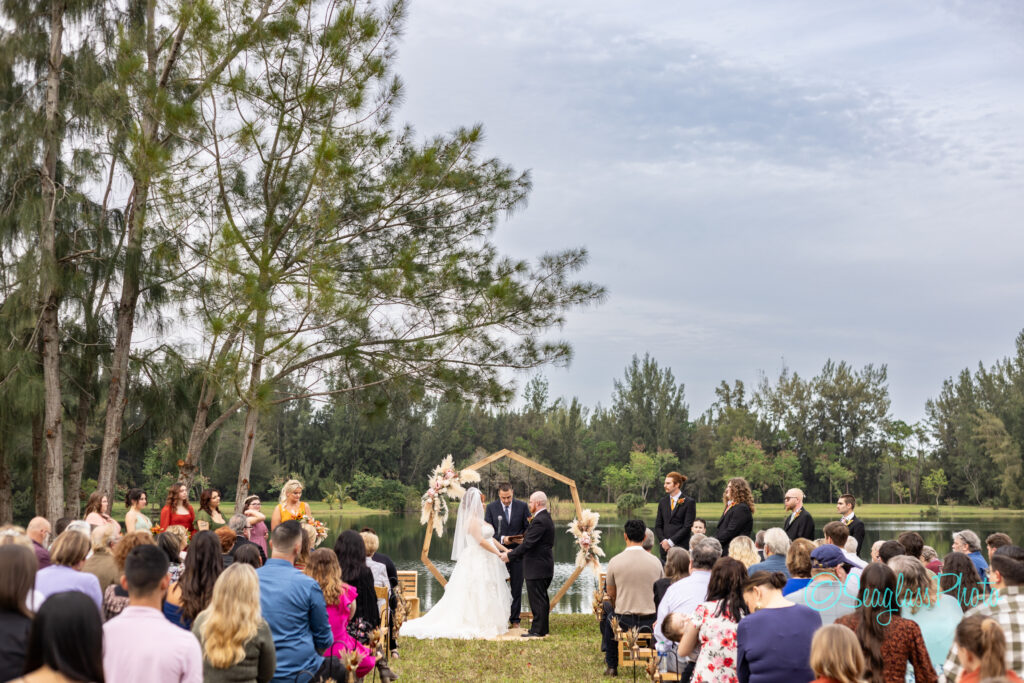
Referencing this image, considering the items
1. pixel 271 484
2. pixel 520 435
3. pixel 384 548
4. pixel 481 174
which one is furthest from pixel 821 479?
pixel 481 174

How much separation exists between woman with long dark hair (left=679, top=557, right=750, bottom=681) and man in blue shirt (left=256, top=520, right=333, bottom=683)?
6.10 ft

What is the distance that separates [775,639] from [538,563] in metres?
5.98

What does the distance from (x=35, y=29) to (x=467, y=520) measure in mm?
9196

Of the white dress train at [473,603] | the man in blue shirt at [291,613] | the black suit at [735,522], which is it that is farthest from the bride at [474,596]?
the man in blue shirt at [291,613]

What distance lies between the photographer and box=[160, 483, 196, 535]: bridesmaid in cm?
784

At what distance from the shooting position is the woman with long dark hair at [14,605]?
293cm

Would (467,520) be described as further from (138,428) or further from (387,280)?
(138,428)

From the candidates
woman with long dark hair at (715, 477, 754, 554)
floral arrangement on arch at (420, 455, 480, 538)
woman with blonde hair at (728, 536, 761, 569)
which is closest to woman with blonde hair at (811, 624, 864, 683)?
woman with blonde hair at (728, 536, 761, 569)

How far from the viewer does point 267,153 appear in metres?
11.2

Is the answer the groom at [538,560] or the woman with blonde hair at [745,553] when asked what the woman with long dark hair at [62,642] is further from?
the groom at [538,560]

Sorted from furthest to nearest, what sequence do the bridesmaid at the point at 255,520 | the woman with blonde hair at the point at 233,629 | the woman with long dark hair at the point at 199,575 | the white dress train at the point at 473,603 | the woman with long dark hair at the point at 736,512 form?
the white dress train at the point at 473,603
the bridesmaid at the point at 255,520
the woman with long dark hair at the point at 736,512
the woman with long dark hair at the point at 199,575
the woman with blonde hair at the point at 233,629

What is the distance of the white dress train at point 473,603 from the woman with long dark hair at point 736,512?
302cm

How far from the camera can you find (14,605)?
9.76 ft

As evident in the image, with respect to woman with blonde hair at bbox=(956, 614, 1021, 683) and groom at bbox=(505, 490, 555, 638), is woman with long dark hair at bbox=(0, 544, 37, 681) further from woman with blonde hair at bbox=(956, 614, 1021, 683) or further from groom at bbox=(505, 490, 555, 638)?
groom at bbox=(505, 490, 555, 638)
